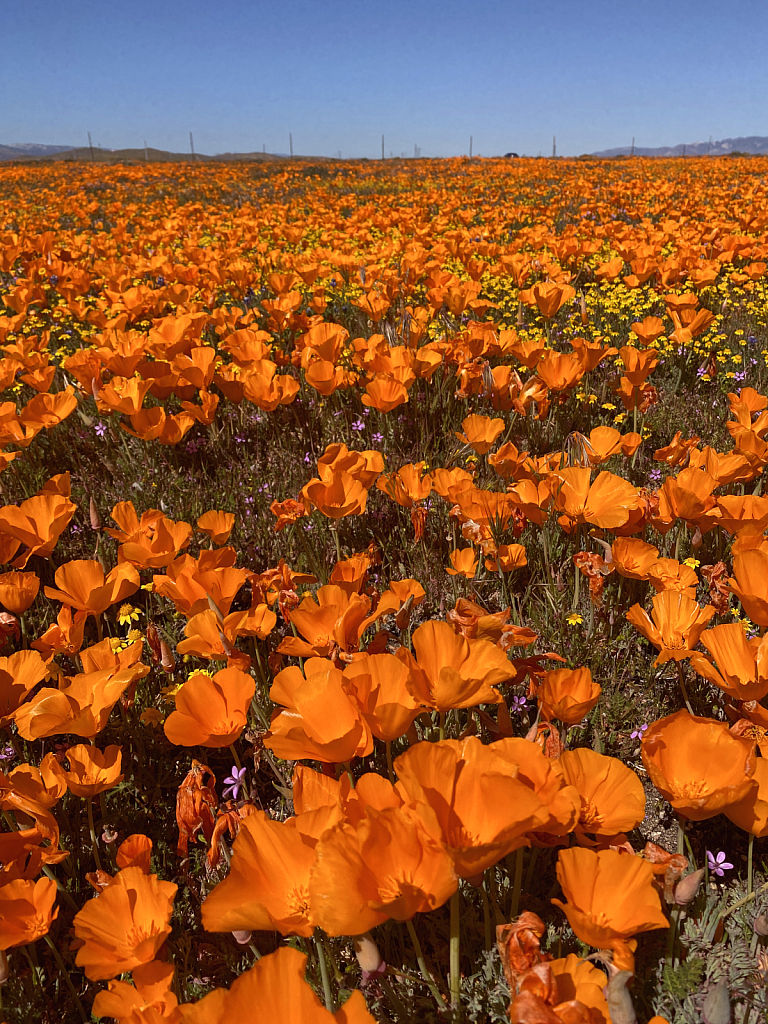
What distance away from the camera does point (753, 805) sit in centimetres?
111

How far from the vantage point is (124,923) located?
115 cm

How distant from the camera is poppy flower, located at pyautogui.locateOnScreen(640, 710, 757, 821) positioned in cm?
110

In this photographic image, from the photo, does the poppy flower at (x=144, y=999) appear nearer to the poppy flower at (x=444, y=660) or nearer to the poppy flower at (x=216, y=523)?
the poppy flower at (x=444, y=660)

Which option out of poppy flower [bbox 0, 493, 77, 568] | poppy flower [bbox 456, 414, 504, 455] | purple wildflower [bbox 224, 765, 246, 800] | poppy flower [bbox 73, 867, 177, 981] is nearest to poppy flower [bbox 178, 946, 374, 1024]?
poppy flower [bbox 73, 867, 177, 981]

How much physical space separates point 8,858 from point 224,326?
3.21 metres

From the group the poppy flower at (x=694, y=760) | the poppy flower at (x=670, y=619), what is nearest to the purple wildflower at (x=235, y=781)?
the poppy flower at (x=694, y=760)

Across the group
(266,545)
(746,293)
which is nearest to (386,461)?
(266,545)

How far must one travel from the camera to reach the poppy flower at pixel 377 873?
84 cm

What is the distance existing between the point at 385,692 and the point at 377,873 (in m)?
0.33

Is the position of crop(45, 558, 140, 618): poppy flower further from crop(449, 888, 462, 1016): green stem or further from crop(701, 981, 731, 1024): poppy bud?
crop(701, 981, 731, 1024): poppy bud

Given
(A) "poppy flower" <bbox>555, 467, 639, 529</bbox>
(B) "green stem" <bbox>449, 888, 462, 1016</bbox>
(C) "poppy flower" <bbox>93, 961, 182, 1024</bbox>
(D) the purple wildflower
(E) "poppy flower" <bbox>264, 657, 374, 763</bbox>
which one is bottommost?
(D) the purple wildflower

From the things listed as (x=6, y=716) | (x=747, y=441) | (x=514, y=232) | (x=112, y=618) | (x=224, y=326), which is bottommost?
(x=112, y=618)

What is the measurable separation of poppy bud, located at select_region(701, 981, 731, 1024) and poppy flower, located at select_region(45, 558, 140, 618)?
1590mm

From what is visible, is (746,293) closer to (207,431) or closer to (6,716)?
(207,431)
